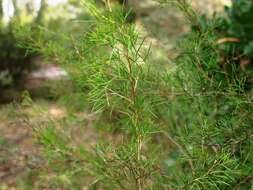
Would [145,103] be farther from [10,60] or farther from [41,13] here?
[41,13]

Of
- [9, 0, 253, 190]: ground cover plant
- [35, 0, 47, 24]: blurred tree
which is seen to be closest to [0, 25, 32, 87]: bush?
[35, 0, 47, 24]: blurred tree

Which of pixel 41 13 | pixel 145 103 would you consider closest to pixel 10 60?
pixel 41 13

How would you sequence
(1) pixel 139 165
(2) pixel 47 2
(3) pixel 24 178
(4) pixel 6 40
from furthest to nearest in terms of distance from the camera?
1. (2) pixel 47 2
2. (4) pixel 6 40
3. (3) pixel 24 178
4. (1) pixel 139 165

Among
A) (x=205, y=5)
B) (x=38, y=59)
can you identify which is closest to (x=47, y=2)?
(x=38, y=59)

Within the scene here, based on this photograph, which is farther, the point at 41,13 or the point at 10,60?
the point at 41,13

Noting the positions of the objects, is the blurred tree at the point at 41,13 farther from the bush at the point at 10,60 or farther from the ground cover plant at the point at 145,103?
the ground cover plant at the point at 145,103

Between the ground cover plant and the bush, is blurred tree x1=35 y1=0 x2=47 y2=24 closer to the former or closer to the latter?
the bush

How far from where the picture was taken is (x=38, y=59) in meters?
5.92

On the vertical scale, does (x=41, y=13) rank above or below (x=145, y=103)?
above

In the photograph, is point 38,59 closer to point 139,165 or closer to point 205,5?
point 205,5

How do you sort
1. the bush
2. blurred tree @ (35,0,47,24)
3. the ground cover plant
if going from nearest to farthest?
the ground cover plant < the bush < blurred tree @ (35,0,47,24)

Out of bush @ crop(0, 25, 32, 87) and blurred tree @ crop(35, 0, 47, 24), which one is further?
blurred tree @ crop(35, 0, 47, 24)

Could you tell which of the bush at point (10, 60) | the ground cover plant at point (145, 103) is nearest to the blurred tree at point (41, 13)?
the bush at point (10, 60)

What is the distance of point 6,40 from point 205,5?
2.39m
